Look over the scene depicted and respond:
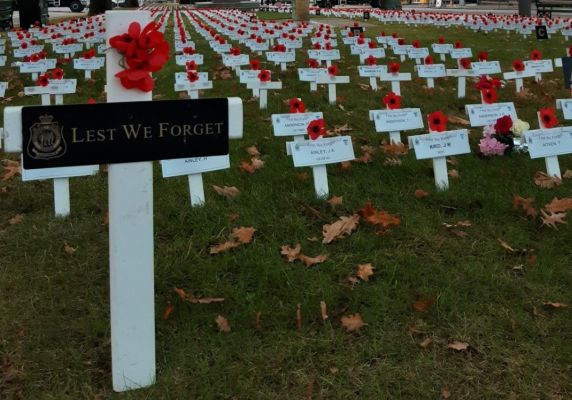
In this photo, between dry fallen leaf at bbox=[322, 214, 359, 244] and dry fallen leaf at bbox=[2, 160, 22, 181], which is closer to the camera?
dry fallen leaf at bbox=[322, 214, 359, 244]

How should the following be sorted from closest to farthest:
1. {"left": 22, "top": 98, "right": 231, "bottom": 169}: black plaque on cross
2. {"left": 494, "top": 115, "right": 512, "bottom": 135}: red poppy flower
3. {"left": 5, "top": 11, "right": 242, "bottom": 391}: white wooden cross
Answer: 1. {"left": 22, "top": 98, "right": 231, "bottom": 169}: black plaque on cross
2. {"left": 5, "top": 11, "right": 242, "bottom": 391}: white wooden cross
3. {"left": 494, "top": 115, "right": 512, "bottom": 135}: red poppy flower

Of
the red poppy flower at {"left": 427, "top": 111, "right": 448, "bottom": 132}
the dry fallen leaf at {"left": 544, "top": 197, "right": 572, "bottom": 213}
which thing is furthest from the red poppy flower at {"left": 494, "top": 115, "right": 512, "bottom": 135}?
the dry fallen leaf at {"left": 544, "top": 197, "right": 572, "bottom": 213}

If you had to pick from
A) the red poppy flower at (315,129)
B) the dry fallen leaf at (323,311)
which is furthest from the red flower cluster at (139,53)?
the red poppy flower at (315,129)

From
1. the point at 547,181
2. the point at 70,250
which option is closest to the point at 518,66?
the point at 547,181

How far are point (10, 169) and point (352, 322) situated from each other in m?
3.43

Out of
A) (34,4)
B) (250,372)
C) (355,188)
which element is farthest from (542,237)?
(34,4)

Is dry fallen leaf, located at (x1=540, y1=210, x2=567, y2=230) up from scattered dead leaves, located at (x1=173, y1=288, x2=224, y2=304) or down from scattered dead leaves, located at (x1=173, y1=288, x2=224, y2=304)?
up

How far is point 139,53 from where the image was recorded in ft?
7.09

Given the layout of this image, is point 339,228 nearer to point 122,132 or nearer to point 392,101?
point 392,101

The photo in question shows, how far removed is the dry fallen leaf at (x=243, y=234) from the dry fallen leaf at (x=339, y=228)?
1.51 feet

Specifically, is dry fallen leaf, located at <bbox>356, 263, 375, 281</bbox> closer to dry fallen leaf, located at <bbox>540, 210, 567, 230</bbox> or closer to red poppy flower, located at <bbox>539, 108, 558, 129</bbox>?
dry fallen leaf, located at <bbox>540, 210, 567, 230</bbox>

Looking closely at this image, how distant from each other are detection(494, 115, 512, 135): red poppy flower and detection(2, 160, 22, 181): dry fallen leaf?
4.07 m

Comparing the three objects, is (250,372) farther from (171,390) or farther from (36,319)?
(36,319)

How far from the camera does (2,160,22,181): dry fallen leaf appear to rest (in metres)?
4.84
